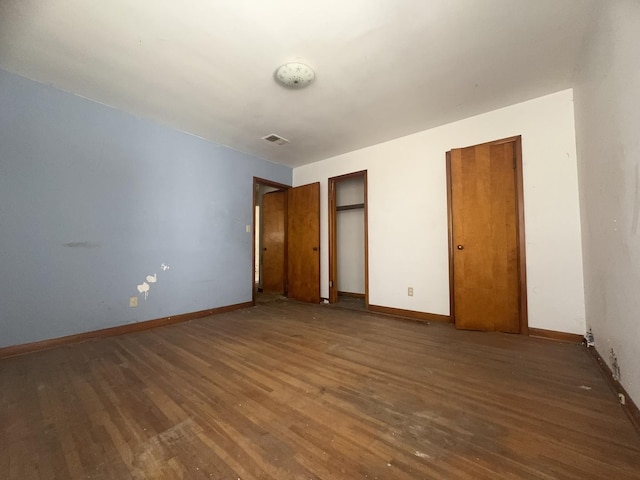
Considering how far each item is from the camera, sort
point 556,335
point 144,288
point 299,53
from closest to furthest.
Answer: point 299,53, point 556,335, point 144,288

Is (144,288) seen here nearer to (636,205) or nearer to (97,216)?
(97,216)

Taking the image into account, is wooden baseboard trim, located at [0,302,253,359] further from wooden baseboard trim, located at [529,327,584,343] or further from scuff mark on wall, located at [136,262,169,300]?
wooden baseboard trim, located at [529,327,584,343]

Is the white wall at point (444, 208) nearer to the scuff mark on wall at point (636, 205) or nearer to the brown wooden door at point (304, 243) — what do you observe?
the brown wooden door at point (304, 243)

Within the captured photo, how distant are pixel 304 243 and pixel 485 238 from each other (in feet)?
9.07

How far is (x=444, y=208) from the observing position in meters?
3.07

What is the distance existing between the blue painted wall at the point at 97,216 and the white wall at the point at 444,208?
1.91 m

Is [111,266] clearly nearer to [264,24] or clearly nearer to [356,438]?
[264,24]

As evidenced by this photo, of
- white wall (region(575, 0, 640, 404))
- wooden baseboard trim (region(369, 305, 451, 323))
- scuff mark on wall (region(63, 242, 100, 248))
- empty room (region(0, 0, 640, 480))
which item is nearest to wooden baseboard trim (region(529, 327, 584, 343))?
empty room (region(0, 0, 640, 480))

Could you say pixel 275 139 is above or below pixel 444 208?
above

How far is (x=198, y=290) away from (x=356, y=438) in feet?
9.54

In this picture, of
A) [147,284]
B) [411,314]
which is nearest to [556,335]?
[411,314]

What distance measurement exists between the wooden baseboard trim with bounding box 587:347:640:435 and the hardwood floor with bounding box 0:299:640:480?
4cm

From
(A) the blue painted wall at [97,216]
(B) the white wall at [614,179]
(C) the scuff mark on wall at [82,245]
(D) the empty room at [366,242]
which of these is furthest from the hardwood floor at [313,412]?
(C) the scuff mark on wall at [82,245]

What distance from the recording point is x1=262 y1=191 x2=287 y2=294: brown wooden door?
490cm
